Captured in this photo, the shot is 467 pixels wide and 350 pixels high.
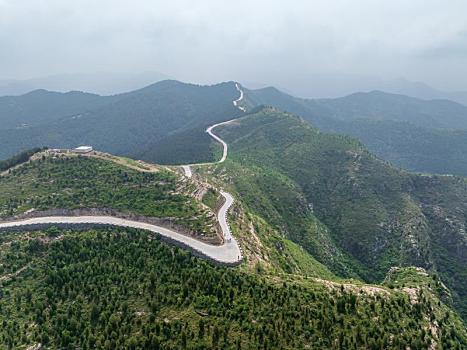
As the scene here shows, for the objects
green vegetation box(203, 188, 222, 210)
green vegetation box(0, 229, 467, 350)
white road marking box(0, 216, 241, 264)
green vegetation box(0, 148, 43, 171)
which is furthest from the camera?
green vegetation box(0, 148, 43, 171)

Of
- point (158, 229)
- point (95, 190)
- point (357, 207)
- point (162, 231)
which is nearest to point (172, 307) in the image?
point (162, 231)

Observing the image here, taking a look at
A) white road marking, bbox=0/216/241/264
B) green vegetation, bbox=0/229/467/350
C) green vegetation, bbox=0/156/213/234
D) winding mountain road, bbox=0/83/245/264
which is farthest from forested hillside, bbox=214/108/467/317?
green vegetation, bbox=0/229/467/350

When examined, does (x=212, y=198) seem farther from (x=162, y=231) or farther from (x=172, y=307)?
(x=172, y=307)

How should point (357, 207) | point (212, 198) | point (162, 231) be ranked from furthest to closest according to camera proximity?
point (357, 207) → point (212, 198) → point (162, 231)

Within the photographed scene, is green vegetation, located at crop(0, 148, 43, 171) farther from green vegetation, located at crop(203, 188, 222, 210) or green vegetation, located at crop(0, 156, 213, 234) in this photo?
green vegetation, located at crop(203, 188, 222, 210)

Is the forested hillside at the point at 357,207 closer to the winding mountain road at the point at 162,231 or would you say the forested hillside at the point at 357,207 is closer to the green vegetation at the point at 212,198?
the green vegetation at the point at 212,198

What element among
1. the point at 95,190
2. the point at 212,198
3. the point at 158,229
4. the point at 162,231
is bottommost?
the point at 212,198
